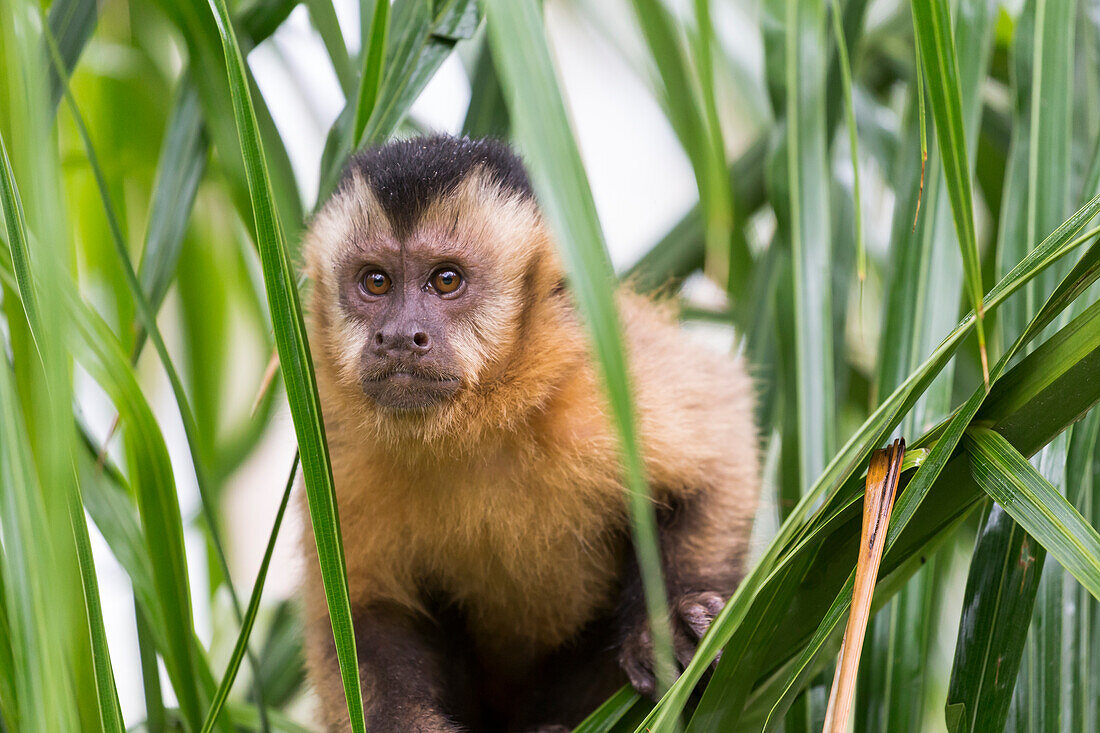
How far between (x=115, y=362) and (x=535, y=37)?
0.65 meters

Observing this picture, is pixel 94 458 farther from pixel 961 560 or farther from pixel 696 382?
pixel 961 560

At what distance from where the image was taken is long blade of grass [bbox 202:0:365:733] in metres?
0.84

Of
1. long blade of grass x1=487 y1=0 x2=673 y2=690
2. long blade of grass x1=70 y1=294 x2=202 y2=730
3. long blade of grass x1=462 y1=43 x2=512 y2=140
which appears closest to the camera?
long blade of grass x1=487 y1=0 x2=673 y2=690

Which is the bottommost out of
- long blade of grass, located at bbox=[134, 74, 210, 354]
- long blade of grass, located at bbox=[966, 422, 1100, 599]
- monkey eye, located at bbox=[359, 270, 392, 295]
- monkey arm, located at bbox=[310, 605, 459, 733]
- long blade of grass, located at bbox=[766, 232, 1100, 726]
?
long blade of grass, located at bbox=[966, 422, 1100, 599]

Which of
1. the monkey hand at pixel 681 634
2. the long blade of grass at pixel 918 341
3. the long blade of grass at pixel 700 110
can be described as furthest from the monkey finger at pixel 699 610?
the long blade of grass at pixel 700 110

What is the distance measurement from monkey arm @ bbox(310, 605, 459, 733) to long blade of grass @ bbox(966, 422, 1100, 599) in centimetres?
96

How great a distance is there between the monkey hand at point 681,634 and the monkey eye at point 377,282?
66cm

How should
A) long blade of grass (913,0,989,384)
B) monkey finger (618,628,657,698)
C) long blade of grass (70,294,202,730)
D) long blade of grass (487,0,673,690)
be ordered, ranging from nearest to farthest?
long blade of grass (487,0,673,690) < long blade of grass (913,0,989,384) < long blade of grass (70,294,202,730) < monkey finger (618,628,657,698)

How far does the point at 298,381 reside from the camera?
87cm

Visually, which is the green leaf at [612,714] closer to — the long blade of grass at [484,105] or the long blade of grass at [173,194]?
the long blade of grass at [173,194]

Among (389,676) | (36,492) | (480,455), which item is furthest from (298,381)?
(389,676)

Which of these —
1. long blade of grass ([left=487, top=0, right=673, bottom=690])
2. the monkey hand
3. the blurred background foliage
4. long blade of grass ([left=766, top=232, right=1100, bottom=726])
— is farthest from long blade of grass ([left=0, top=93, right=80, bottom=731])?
the monkey hand

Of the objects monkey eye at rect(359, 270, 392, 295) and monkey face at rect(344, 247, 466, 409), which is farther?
monkey eye at rect(359, 270, 392, 295)

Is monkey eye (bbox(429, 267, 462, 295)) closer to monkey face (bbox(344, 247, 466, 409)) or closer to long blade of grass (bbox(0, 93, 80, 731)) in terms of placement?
monkey face (bbox(344, 247, 466, 409))
